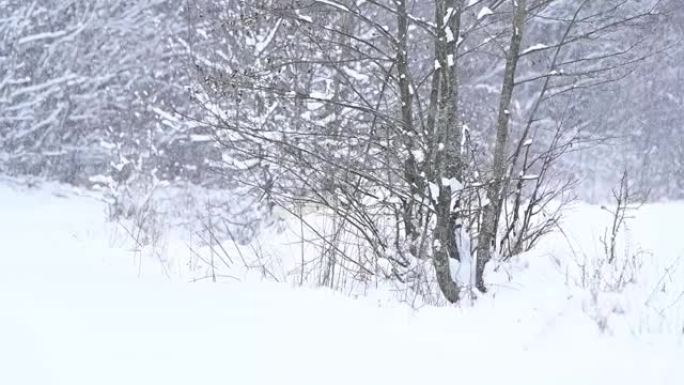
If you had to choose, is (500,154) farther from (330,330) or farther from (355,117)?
(330,330)

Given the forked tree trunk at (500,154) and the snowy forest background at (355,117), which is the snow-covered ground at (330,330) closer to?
the forked tree trunk at (500,154)

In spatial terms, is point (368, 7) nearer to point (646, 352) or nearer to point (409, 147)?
point (409, 147)

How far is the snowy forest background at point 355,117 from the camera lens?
5.66 metres

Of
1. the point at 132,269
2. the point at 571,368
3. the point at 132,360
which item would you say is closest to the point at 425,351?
the point at 571,368

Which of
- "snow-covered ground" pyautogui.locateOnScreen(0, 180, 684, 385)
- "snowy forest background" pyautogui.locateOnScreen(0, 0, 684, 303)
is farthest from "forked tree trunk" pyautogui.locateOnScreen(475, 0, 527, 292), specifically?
"snow-covered ground" pyautogui.locateOnScreen(0, 180, 684, 385)

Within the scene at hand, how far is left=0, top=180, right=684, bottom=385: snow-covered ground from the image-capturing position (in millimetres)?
3672

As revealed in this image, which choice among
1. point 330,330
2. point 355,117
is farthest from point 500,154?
point 330,330

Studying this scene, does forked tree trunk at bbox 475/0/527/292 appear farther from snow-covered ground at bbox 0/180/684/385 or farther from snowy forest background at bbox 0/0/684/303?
snow-covered ground at bbox 0/180/684/385

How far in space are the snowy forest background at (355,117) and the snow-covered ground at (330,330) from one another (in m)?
0.53

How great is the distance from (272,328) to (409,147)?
6.21ft

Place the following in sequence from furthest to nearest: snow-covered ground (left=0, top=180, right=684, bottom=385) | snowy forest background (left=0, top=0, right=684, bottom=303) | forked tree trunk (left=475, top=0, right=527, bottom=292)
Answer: snowy forest background (left=0, top=0, right=684, bottom=303) < forked tree trunk (left=475, top=0, right=527, bottom=292) < snow-covered ground (left=0, top=180, right=684, bottom=385)

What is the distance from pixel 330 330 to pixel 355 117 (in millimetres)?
3021

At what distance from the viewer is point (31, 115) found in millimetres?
18625

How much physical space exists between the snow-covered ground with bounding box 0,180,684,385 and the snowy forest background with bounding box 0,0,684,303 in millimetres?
533
